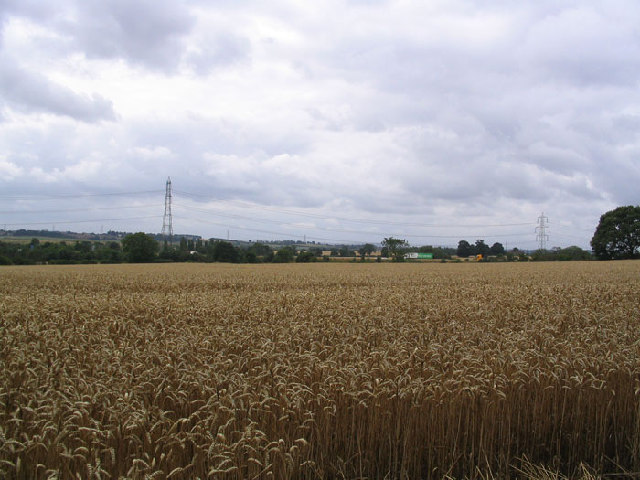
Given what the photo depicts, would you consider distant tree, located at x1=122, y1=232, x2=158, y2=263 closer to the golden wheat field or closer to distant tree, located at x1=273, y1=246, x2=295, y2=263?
distant tree, located at x1=273, y1=246, x2=295, y2=263

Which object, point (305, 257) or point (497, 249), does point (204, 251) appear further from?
point (497, 249)

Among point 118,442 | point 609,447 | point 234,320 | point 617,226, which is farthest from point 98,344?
point 617,226

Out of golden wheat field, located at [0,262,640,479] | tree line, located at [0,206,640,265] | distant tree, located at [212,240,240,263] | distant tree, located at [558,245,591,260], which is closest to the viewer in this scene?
golden wheat field, located at [0,262,640,479]

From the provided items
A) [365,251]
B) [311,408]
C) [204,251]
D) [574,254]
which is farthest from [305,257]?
[311,408]

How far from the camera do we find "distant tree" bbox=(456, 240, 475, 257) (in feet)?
387

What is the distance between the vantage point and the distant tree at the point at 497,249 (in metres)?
113

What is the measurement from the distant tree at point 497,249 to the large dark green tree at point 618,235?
27885mm

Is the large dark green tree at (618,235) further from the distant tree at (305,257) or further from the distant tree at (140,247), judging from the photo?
the distant tree at (140,247)

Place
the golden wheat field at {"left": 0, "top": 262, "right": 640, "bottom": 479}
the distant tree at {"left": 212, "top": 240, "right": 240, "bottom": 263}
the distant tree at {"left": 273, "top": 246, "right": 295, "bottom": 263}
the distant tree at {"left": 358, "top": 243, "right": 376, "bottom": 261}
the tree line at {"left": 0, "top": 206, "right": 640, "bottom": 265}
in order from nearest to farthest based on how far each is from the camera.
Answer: the golden wheat field at {"left": 0, "top": 262, "right": 640, "bottom": 479} → the tree line at {"left": 0, "top": 206, "right": 640, "bottom": 265} → the distant tree at {"left": 212, "top": 240, "right": 240, "bottom": 263} → the distant tree at {"left": 273, "top": 246, "right": 295, "bottom": 263} → the distant tree at {"left": 358, "top": 243, "right": 376, "bottom": 261}

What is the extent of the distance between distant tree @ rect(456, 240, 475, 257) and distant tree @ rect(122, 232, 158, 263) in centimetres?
7712

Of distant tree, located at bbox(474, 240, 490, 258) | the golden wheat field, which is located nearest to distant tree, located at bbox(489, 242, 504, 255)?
distant tree, located at bbox(474, 240, 490, 258)

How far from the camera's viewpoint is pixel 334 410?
4.70 m

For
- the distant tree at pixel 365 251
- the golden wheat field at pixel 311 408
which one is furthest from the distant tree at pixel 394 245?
the golden wheat field at pixel 311 408

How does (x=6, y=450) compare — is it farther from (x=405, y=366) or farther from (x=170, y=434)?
(x=405, y=366)
